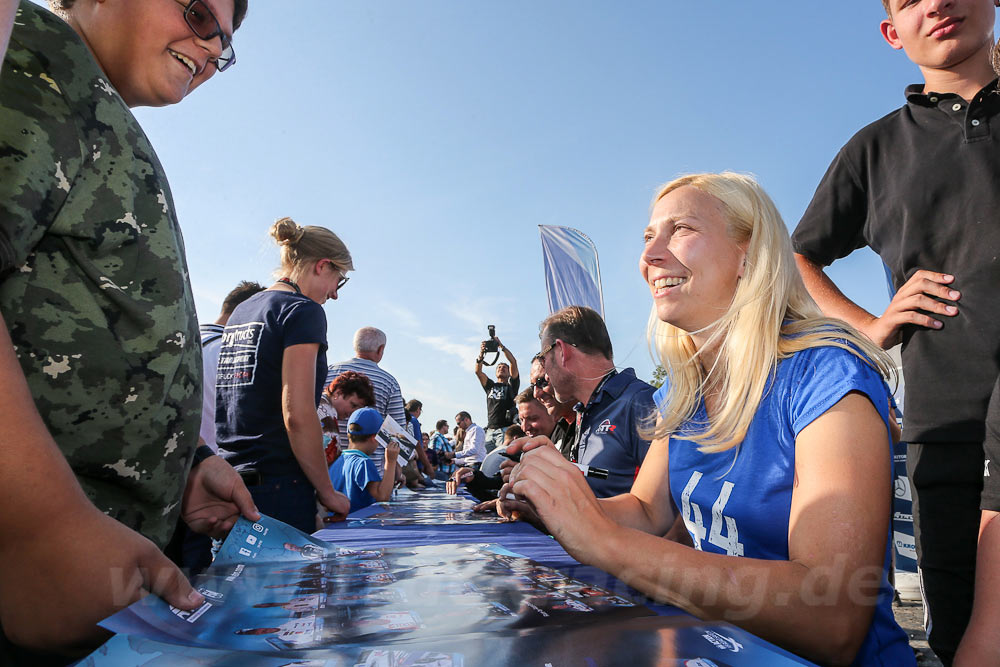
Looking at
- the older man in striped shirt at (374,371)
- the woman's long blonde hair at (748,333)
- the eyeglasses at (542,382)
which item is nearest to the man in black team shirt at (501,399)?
the older man in striped shirt at (374,371)

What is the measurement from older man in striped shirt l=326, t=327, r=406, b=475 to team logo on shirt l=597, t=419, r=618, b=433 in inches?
98.0

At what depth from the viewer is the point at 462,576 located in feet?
2.97

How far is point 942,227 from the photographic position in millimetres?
1436

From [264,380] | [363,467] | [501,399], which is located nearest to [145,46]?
[264,380]

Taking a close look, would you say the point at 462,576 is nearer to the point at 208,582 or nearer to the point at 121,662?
the point at 208,582

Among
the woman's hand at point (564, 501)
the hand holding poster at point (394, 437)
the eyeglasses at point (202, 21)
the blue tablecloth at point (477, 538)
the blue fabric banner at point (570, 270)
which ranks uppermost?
the blue fabric banner at point (570, 270)

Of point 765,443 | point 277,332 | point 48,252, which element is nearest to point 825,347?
point 765,443

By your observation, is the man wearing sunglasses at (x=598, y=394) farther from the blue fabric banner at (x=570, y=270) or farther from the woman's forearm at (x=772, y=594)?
the blue fabric banner at (x=570, y=270)

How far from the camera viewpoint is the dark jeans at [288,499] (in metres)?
2.30

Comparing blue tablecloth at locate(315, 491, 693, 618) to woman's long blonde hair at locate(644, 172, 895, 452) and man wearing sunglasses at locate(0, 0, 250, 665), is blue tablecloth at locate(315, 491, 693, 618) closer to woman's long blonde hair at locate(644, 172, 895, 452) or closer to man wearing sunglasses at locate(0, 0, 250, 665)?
woman's long blonde hair at locate(644, 172, 895, 452)

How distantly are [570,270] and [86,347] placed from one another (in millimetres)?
7669

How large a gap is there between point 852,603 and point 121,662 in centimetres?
89

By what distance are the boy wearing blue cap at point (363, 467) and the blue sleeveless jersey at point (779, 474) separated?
3.18 metres

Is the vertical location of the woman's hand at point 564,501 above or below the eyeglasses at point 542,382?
below
